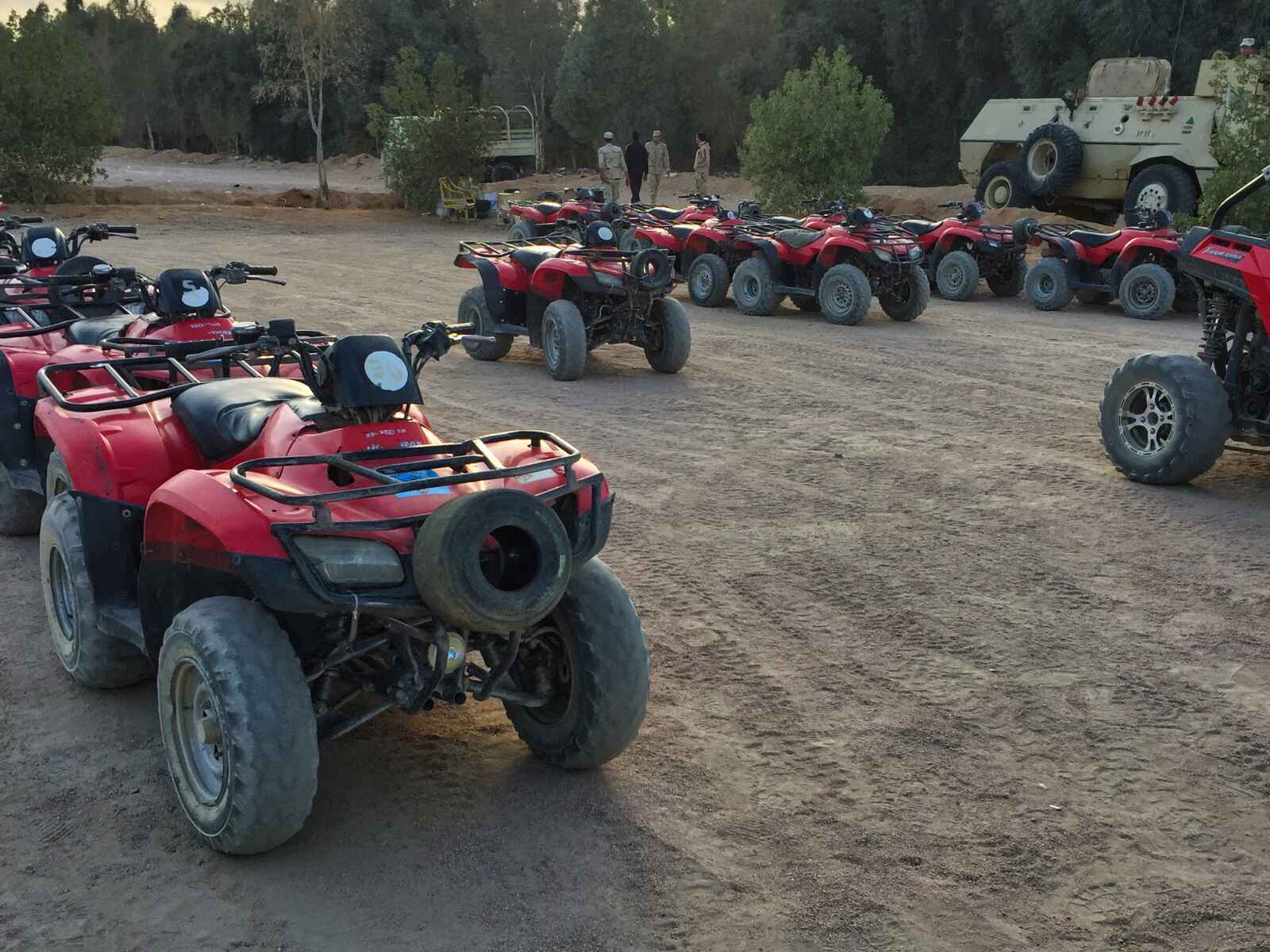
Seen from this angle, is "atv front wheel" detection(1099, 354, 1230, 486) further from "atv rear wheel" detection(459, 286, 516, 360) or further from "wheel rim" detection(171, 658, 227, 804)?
"wheel rim" detection(171, 658, 227, 804)

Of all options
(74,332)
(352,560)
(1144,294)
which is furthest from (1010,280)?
(352,560)

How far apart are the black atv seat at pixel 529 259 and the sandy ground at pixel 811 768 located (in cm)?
368

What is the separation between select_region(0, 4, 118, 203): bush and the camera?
25.9 m

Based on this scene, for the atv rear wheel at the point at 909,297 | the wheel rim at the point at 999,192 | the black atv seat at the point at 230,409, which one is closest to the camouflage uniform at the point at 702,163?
the wheel rim at the point at 999,192

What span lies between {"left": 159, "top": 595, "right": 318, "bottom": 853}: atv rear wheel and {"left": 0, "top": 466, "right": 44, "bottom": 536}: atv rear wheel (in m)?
3.10

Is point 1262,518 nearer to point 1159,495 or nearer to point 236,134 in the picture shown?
point 1159,495

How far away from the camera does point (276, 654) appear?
320cm

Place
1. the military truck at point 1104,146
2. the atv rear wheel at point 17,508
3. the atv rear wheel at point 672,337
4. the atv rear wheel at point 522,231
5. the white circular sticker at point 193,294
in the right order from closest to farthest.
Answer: the atv rear wheel at point 17,508, the white circular sticker at point 193,294, the atv rear wheel at point 672,337, the atv rear wheel at point 522,231, the military truck at point 1104,146

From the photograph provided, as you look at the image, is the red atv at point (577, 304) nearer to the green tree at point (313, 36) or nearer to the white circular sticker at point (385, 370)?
the white circular sticker at point (385, 370)

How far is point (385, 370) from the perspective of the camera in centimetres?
371

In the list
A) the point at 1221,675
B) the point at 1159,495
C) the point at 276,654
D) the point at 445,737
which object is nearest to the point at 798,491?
the point at 1159,495

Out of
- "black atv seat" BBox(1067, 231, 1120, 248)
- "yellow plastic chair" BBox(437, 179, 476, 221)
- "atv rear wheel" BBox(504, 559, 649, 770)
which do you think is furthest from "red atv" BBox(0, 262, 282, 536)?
"yellow plastic chair" BBox(437, 179, 476, 221)

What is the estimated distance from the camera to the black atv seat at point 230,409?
405 cm

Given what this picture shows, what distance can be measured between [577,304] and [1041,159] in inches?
539
